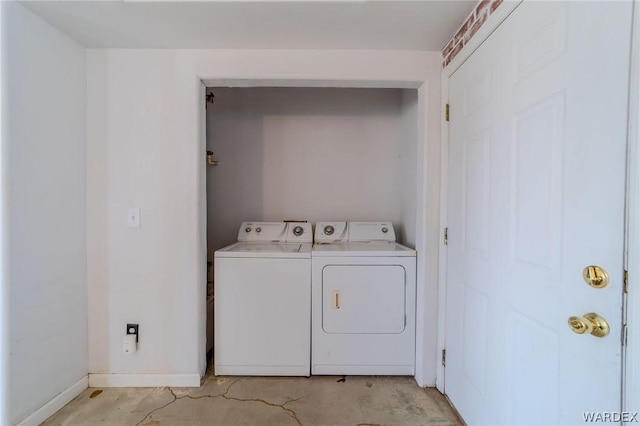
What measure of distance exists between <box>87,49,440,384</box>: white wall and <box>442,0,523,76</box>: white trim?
188 millimetres

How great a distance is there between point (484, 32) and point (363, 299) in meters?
1.66

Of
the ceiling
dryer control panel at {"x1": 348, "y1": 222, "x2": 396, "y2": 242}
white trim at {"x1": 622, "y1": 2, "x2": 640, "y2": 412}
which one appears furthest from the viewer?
dryer control panel at {"x1": 348, "y1": 222, "x2": 396, "y2": 242}

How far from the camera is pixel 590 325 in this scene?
0.78 metres

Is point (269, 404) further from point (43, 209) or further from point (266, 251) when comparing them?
point (43, 209)

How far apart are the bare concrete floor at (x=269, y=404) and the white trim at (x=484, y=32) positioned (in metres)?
2.05

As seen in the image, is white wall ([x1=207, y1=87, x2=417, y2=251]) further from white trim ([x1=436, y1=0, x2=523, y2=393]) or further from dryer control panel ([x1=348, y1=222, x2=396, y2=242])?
white trim ([x1=436, y1=0, x2=523, y2=393])

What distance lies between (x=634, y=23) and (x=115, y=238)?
2.55m

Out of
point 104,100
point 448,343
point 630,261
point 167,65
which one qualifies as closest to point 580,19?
point 630,261

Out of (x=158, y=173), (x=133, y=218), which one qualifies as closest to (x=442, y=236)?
(x=158, y=173)

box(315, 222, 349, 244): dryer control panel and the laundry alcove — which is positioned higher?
the laundry alcove

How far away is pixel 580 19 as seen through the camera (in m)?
0.83

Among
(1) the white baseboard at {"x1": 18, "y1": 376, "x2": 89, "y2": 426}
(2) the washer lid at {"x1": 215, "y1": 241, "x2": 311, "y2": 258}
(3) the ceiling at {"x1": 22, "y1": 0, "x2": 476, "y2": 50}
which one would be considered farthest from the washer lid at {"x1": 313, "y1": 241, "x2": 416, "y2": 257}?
(1) the white baseboard at {"x1": 18, "y1": 376, "x2": 89, "y2": 426}

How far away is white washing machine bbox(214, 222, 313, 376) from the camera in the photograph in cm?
187

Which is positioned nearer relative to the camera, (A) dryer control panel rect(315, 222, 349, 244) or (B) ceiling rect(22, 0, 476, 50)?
(B) ceiling rect(22, 0, 476, 50)
